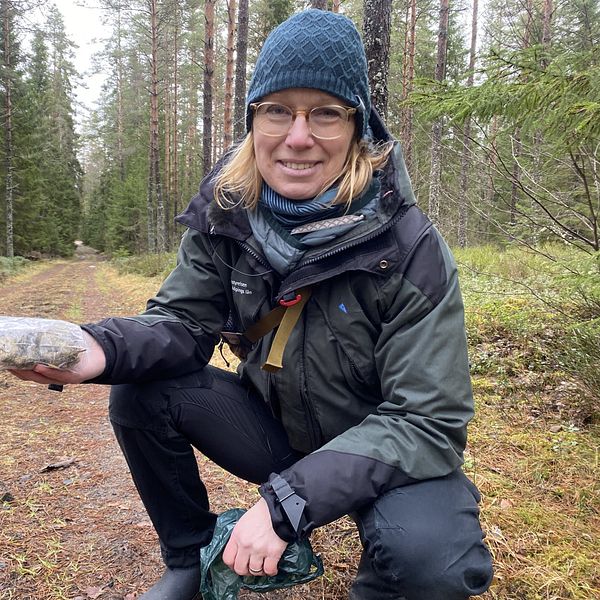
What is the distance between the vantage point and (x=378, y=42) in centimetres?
422

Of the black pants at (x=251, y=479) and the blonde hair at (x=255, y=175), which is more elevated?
the blonde hair at (x=255, y=175)

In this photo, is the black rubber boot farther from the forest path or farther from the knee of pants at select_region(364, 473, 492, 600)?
the knee of pants at select_region(364, 473, 492, 600)

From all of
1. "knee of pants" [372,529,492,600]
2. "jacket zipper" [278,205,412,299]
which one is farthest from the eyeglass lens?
"knee of pants" [372,529,492,600]

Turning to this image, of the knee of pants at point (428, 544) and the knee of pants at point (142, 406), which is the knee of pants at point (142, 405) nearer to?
the knee of pants at point (142, 406)

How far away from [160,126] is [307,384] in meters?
31.5

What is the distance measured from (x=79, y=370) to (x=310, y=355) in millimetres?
749

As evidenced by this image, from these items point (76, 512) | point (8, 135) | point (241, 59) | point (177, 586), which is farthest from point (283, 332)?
point (8, 135)

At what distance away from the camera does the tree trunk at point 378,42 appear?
4.22 metres

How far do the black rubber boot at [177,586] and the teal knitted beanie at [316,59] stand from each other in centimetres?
178

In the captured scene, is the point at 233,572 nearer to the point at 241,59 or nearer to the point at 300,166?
the point at 300,166

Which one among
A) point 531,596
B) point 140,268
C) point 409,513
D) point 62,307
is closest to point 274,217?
point 409,513

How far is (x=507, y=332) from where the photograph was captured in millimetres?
4977

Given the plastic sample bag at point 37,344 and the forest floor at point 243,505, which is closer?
the plastic sample bag at point 37,344

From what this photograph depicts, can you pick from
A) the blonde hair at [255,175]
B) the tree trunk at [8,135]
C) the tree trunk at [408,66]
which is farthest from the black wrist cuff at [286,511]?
the tree trunk at [8,135]
